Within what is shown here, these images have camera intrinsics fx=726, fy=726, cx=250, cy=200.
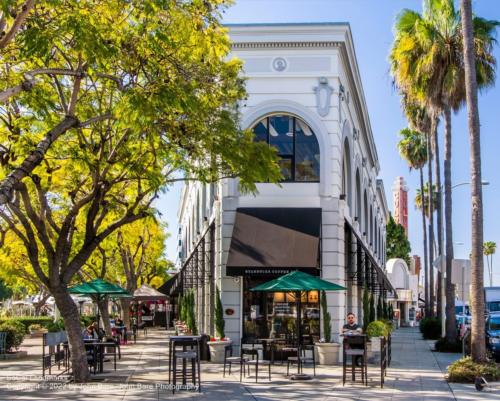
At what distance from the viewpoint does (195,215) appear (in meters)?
41.0

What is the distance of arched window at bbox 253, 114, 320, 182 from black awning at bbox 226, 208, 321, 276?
4.69ft

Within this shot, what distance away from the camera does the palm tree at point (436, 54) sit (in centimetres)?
2666

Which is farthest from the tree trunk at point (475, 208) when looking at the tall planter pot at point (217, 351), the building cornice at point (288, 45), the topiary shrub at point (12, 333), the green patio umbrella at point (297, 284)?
the topiary shrub at point (12, 333)

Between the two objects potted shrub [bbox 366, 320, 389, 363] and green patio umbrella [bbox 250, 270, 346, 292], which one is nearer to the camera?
green patio umbrella [bbox 250, 270, 346, 292]

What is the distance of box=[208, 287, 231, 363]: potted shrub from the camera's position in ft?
74.5

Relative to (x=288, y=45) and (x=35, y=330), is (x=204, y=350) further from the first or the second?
(x=35, y=330)

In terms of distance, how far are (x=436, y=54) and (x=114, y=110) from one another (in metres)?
15.5

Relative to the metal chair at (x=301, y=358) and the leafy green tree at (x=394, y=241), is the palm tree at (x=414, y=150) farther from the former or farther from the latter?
the leafy green tree at (x=394, y=241)

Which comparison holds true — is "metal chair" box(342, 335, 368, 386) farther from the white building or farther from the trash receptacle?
the trash receptacle

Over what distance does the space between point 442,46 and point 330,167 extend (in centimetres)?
687

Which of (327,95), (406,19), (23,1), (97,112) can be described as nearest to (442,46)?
(406,19)

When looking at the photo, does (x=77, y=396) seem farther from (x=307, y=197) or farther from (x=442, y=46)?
(x=442, y=46)

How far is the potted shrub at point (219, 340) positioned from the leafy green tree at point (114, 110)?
464 cm

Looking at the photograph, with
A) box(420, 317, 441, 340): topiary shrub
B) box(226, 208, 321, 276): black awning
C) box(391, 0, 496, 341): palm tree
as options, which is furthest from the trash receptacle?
box(420, 317, 441, 340): topiary shrub
